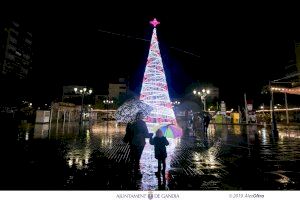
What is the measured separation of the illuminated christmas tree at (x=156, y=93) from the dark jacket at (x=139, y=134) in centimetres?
1476

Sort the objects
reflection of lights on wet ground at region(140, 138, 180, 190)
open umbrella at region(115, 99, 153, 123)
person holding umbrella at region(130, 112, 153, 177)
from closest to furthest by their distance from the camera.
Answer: reflection of lights on wet ground at region(140, 138, 180, 190), person holding umbrella at region(130, 112, 153, 177), open umbrella at region(115, 99, 153, 123)

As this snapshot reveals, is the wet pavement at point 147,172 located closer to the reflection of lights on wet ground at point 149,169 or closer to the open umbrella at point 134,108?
the reflection of lights on wet ground at point 149,169

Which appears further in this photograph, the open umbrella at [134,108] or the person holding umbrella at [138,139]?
the open umbrella at [134,108]

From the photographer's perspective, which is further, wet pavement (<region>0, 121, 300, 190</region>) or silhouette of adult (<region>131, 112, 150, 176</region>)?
silhouette of adult (<region>131, 112, 150, 176</region>)

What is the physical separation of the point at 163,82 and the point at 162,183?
17141 millimetres

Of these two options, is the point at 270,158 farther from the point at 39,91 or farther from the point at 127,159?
the point at 39,91

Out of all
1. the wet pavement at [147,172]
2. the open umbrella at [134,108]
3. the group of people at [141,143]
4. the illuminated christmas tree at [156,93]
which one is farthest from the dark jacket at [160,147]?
the illuminated christmas tree at [156,93]

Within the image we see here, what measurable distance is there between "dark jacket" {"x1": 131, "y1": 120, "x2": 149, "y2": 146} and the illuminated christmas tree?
14.8 m

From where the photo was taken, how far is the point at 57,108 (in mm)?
44906

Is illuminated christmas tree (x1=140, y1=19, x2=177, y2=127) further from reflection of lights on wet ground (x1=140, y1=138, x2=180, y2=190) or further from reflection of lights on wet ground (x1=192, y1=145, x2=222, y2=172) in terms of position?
reflection of lights on wet ground (x1=192, y1=145, x2=222, y2=172)

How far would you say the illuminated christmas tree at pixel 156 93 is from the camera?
22.2 m

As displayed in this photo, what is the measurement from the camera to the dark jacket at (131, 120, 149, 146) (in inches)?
275

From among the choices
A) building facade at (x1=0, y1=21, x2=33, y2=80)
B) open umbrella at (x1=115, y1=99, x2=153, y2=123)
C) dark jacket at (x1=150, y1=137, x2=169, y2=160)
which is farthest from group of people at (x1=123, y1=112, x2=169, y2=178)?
building facade at (x1=0, y1=21, x2=33, y2=80)
